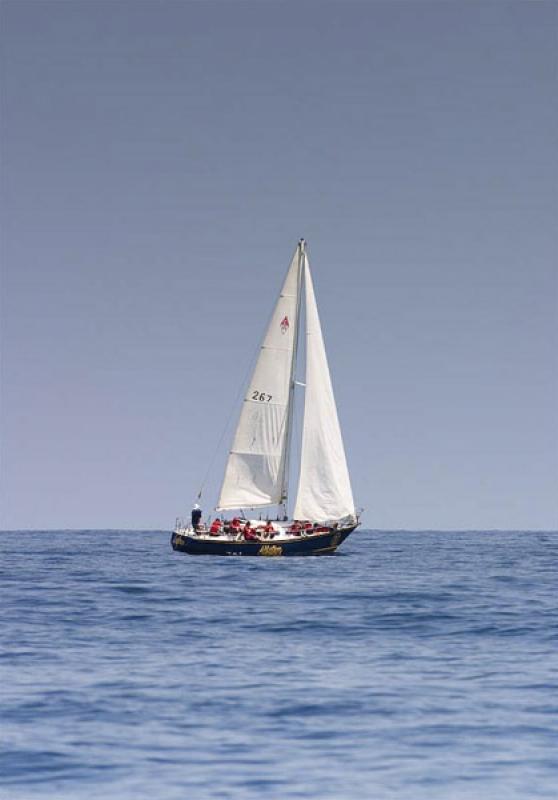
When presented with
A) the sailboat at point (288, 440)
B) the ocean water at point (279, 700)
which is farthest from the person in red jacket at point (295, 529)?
the ocean water at point (279, 700)

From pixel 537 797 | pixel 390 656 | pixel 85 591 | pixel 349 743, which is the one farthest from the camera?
pixel 85 591

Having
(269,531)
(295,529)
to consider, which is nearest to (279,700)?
(269,531)

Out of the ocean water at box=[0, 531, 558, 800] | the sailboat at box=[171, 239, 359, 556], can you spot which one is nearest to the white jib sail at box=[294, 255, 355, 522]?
the sailboat at box=[171, 239, 359, 556]

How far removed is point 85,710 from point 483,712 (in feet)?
21.4

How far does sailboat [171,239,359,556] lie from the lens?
7850 cm

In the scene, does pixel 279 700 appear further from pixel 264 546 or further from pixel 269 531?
pixel 269 531

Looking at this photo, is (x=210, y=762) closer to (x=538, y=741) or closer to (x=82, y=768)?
(x=82, y=768)

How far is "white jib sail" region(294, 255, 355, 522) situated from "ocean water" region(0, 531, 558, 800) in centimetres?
3987

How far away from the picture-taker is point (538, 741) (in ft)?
56.9

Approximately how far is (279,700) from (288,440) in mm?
59910

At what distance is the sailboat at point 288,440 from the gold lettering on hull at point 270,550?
4.09 metres

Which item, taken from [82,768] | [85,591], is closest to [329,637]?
[82,768]

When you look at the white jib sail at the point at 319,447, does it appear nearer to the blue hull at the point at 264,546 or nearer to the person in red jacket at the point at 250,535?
the blue hull at the point at 264,546

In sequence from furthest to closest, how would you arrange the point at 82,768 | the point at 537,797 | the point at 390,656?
the point at 390,656 < the point at 82,768 < the point at 537,797
